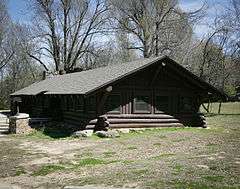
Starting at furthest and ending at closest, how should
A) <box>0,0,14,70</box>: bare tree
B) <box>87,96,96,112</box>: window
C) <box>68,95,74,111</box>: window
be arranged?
1. <box>0,0,14,70</box>: bare tree
2. <box>68,95,74,111</box>: window
3. <box>87,96,96,112</box>: window

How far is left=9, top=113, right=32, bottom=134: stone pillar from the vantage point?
2225cm

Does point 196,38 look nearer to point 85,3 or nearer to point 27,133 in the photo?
point 85,3

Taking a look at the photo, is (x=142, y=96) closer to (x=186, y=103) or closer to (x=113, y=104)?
(x=113, y=104)

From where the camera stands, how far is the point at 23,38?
5209 cm

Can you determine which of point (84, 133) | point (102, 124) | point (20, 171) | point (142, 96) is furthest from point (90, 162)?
point (142, 96)

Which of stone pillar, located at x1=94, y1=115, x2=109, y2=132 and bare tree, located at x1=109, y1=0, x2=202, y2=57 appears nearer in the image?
stone pillar, located at x1=94, y1=115, x2=109, y2=132

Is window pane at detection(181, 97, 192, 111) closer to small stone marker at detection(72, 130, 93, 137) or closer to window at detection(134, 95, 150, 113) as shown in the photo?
window at detection(134, 95, 150, 113)

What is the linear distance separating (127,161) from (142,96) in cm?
1018

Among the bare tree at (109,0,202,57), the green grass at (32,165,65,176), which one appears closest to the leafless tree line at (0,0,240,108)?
the bare tree at (109,0,202,57)

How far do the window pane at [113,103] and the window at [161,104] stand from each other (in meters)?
2.53

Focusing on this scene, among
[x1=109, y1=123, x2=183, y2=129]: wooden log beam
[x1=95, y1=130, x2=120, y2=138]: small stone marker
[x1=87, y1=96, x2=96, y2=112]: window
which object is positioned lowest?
[x1=95, y1=130, x2=120, y2=138]: small stone marker

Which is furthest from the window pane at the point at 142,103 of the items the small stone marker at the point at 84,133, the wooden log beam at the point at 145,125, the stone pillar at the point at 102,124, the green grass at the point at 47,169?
the green grass at the point at 47,169

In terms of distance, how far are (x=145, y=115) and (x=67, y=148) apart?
7.59 metres

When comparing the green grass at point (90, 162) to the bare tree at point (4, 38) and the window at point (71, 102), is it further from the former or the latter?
the bare tree at point (4, 38)
